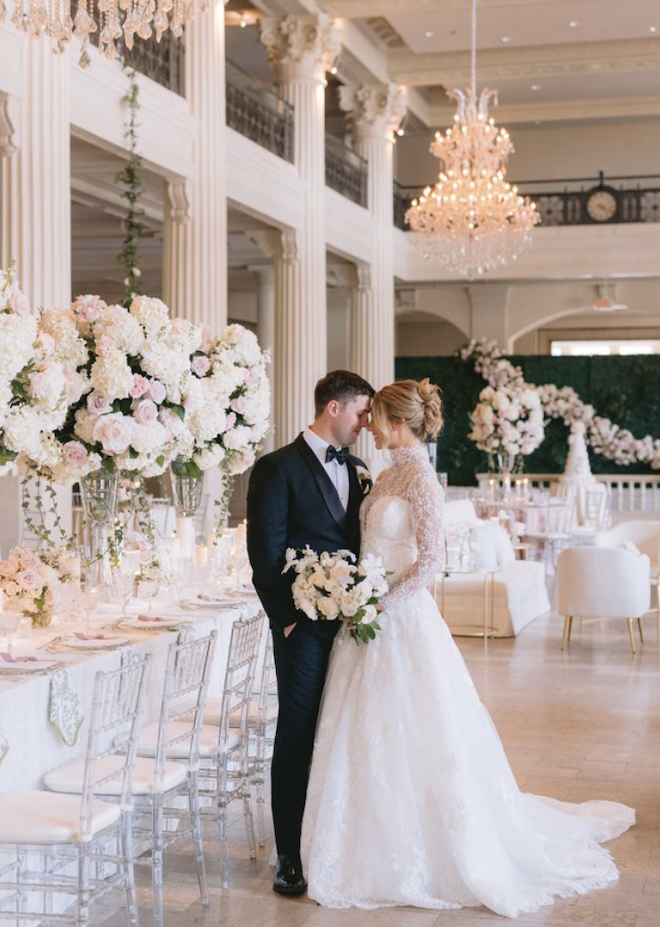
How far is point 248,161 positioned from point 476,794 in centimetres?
1211

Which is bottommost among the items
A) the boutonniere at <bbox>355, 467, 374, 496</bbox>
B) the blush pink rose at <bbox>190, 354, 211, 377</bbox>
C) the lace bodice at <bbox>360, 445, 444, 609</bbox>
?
the lace bodice at <bbox>360, 445, 444, 609</bbox>

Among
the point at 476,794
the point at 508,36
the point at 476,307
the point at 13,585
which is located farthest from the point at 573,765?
the point at 476,307

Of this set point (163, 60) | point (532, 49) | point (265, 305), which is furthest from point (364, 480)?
point (265, 305)

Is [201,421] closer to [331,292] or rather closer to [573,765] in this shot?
[573,765]

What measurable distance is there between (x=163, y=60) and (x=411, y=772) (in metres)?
10.3

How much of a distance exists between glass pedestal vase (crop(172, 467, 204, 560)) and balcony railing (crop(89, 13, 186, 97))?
22.4 ft

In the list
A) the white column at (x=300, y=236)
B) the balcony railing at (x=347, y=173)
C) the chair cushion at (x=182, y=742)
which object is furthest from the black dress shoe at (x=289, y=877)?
the balcony railing at (x=347, y=173)

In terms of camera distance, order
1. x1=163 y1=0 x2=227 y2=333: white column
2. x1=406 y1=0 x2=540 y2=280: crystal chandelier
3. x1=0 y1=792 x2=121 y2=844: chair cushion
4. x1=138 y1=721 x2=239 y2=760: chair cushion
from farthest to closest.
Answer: x1=406 y1=0 x2=540 y2=280: crystal chandelier
x1=163 y1=0 x2=227 y2=333: white column
x1=138 y1=721 x2=239 y2=760: chair cushion
x1=0 y1=792 x2=121 y2=844: chair cushion

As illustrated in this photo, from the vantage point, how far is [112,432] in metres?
5.29

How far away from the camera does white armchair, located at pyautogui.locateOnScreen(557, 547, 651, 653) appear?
10.0 m

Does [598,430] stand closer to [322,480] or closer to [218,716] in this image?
[218,716]

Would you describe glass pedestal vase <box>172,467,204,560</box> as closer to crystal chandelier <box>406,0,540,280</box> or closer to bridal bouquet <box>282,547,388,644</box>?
bridal bouquet <box>282,547,388,644</box>

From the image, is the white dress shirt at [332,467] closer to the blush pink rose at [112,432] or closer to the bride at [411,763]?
the bride at [411,763]

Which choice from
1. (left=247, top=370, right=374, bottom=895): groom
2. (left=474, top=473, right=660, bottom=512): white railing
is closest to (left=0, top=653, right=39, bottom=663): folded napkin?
(left=247, top=370, right=374, bottom=895): groom
